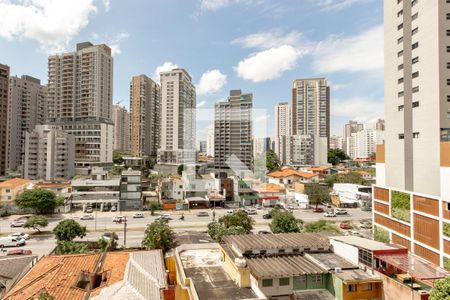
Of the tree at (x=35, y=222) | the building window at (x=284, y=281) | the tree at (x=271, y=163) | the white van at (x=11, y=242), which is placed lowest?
the white van at (x=11, y=242)

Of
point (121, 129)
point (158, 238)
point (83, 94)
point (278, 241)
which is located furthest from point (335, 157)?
point (158, 238)

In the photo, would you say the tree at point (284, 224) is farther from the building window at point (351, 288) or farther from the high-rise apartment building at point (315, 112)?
the high-rise apartment building at point (315, 112)

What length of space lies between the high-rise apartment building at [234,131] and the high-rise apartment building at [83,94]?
2466 cm

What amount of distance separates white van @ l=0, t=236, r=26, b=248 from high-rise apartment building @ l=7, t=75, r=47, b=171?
52203 millimetres

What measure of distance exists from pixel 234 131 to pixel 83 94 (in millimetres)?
35015

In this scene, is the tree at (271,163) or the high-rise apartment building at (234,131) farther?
the tree at (271,163)

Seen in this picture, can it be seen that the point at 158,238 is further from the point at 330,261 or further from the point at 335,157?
the point at 335,157

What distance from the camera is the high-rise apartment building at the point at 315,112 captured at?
83.5 metres

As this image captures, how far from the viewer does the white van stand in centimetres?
2418

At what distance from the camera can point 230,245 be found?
16578 mm

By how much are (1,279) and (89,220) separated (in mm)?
21398

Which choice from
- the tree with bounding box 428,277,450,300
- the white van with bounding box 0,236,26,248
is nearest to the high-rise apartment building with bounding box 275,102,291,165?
the white van with bounding box 0,236,26,248

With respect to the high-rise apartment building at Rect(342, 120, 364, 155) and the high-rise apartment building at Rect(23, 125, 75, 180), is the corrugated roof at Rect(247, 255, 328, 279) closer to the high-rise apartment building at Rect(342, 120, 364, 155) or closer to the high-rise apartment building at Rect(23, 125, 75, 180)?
the high-rise apartment building at Rect(23, 125, 75, 180)

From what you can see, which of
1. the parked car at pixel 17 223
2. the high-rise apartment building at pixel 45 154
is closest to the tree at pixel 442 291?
the parked car at pixel 17 223
